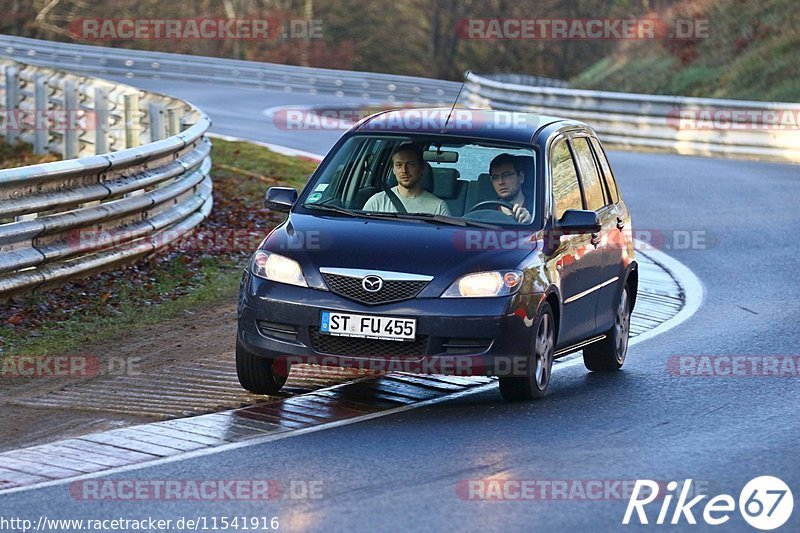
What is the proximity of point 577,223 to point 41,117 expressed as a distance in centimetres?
1509

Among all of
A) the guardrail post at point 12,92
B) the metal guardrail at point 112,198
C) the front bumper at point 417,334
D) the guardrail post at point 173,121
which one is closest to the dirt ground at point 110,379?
the front bumper at point 417,334

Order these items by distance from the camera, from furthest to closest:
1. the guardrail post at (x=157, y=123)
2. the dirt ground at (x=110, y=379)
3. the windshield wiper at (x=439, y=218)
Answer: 1. the guardrail post at (x=157, y=123)
2. the windshield wiper at (x=439, y=218)
3. the dirt ground at (x=110, y=379)

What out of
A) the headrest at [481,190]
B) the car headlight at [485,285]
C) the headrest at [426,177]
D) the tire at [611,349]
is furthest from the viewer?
the tire at [611,349]

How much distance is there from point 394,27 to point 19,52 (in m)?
26.9

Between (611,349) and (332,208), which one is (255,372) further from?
(611,349)

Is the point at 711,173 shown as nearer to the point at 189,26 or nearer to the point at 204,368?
the point at 204,368

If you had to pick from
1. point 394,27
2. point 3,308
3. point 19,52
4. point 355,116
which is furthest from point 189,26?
point 3,308

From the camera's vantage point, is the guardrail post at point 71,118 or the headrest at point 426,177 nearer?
the headrest at point 426,177

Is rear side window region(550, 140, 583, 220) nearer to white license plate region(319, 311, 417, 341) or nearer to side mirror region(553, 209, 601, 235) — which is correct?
side mirror region(553, 209, 601, 235)

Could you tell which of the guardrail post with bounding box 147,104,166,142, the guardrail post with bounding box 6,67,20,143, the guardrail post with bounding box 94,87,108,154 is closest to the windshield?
the guardrail post with bounding box 147,104,166,142

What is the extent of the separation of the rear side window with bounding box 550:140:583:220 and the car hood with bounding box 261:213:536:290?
58 cm

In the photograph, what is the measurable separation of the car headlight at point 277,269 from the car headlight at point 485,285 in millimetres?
854

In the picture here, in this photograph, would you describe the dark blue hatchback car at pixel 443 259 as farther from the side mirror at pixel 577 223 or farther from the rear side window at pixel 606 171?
the rear side window at pixel 606 171

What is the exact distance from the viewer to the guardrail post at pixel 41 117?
22.9 meters
